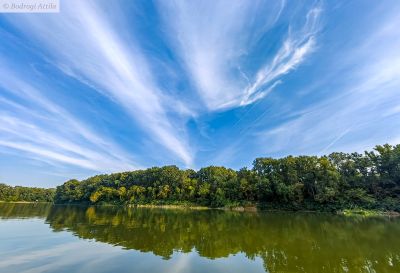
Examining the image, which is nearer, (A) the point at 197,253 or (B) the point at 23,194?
(A) the point at 197,253

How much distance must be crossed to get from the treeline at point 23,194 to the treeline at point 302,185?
76405 millimetres

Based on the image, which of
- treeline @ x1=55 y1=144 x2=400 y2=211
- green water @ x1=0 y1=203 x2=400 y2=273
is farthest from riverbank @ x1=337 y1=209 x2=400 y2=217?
green water @ x1=0 y1=203 x2=400 y2=273

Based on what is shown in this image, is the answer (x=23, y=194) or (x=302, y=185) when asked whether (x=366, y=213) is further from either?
(x=23, y=194)

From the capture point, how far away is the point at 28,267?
10203 mm

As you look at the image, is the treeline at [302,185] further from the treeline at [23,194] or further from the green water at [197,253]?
the treeline at [23,194]

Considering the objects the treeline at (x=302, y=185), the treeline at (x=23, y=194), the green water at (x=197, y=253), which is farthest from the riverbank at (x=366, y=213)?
the treeline at (x=23, y=194)

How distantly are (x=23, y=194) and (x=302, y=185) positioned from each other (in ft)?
425

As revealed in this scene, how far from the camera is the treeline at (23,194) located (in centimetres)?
11262

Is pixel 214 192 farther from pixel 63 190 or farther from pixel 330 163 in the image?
pixel 63 190

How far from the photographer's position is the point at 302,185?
50719 mm

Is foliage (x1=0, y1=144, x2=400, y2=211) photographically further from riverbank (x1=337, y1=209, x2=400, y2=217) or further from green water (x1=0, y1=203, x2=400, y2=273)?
A: green water (x1=0, y1=203, x2=400, y2=273)

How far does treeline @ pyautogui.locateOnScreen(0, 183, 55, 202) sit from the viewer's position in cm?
11262

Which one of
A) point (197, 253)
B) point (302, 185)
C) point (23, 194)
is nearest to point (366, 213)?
point (302, 185)

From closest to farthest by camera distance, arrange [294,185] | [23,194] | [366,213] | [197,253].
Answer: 1. [197,253]
2. [366,213]
3. [294,185]
4. [23,194]
